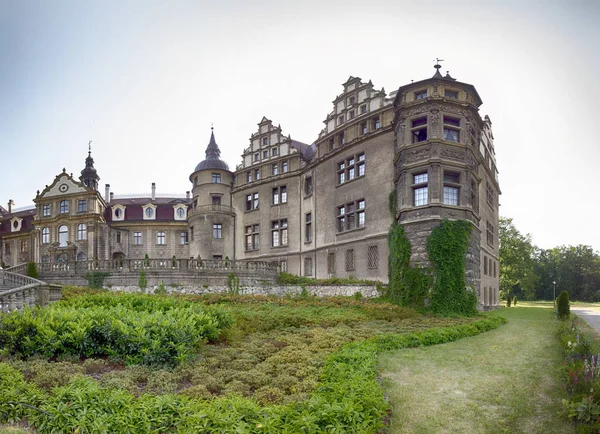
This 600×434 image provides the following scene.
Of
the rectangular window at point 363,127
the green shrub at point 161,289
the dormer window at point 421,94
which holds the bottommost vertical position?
the green shrub at point 161,289

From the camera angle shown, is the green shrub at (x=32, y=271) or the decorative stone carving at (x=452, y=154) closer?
the decorative stone carving at (x=452, y=154)

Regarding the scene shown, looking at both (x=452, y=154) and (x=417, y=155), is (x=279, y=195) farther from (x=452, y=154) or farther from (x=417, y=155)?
(x=452, y=154)

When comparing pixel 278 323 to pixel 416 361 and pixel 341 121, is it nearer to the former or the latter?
pixel 416 361

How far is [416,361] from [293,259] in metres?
28.7

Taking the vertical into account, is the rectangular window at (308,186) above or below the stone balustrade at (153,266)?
above

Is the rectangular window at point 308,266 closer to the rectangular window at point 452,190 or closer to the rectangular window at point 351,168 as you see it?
the rectangular window at point 351,168

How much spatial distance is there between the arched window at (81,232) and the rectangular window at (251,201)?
69.4ft

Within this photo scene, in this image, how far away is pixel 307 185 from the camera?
39562 millimetres

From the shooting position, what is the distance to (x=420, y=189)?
2609 centimetres

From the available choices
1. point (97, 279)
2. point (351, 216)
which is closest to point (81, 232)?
point (97, 279)

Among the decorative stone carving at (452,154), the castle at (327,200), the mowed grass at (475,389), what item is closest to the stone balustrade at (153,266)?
the castle at (327,200)

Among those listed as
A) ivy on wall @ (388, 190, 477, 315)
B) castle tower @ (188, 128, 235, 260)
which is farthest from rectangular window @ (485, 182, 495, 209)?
castle tower @ (188, 128, 235, 260)

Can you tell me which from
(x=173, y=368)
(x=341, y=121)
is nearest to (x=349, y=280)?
(x=341, y=121)

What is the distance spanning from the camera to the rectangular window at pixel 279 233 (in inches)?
1630
